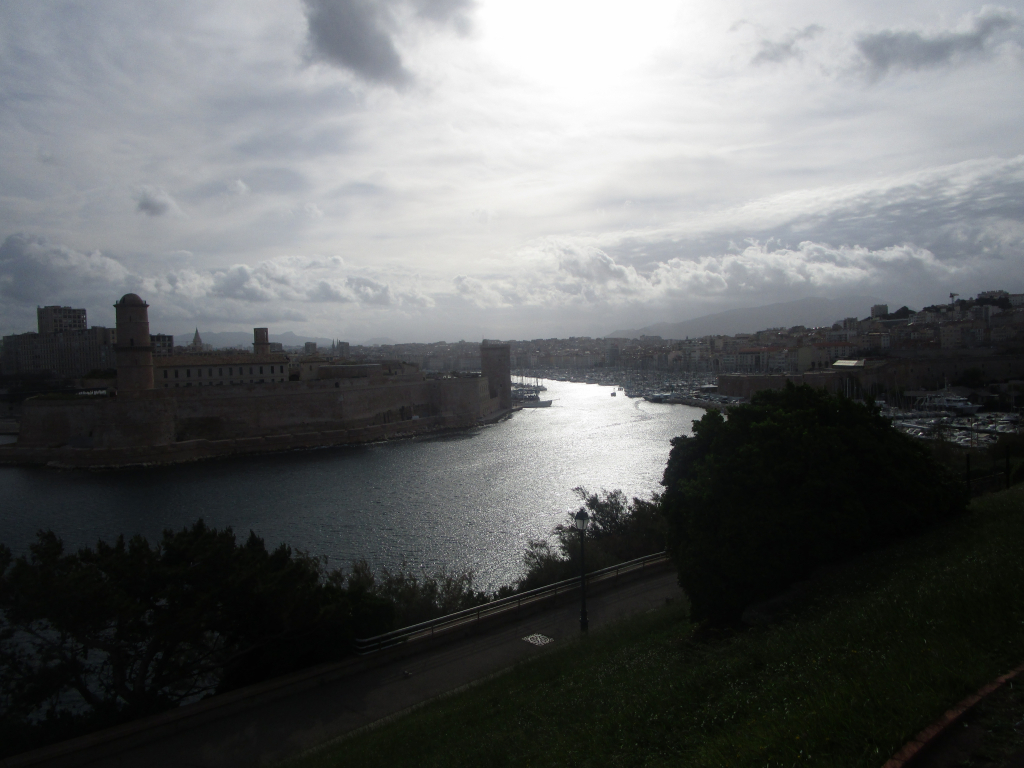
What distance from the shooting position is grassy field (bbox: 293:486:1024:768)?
182 cm

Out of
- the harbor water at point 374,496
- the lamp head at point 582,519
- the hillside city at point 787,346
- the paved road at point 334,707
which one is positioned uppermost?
the hillside city at point 787,346

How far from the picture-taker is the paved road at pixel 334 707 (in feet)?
10.4

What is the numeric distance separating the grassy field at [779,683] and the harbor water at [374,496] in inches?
192

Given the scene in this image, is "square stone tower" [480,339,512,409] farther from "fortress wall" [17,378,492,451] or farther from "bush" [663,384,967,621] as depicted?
"bush" [663,384,967,621]

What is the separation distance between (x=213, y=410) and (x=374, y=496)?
28.6ft

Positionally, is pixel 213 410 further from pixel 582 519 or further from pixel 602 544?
pixel 582 519

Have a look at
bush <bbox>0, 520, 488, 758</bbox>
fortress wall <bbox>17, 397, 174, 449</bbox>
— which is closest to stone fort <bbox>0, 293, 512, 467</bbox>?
fortress wall <bbox>17, 397, 174, 449</bbox>

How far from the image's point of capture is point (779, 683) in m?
2.23

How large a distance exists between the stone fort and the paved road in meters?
15.7

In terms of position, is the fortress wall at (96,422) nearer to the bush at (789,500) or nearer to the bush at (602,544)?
the bush at (602,544)

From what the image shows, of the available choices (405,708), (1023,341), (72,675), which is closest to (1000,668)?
(405,708)

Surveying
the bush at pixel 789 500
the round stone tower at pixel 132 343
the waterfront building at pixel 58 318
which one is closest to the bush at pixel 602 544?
the bush at pixel 789 500

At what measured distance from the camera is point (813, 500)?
3.97 meters

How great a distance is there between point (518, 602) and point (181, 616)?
7.71ft
